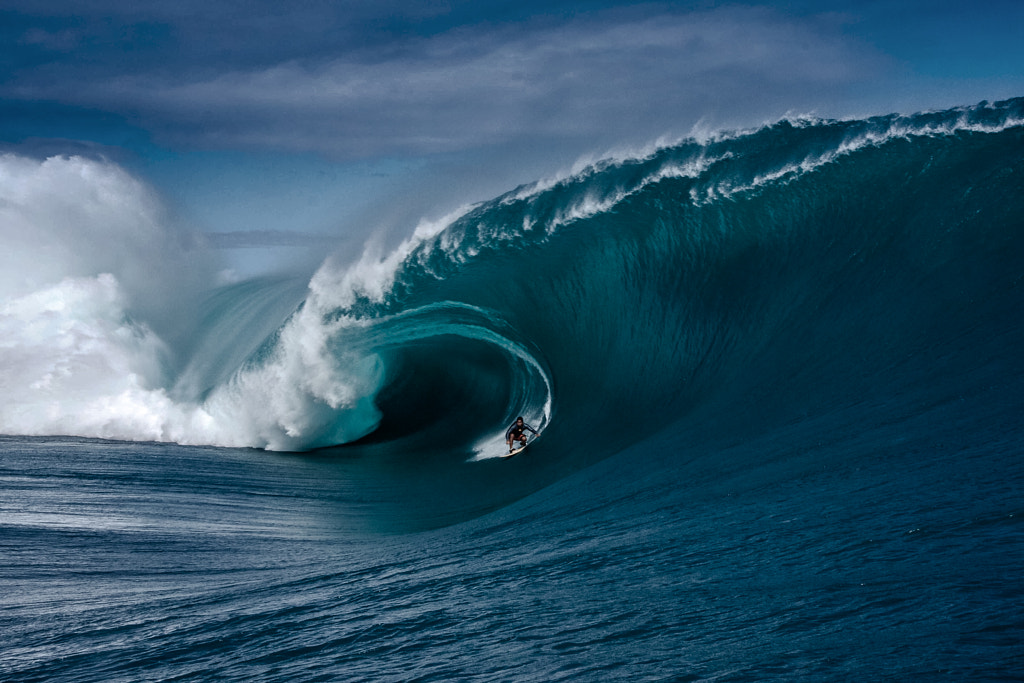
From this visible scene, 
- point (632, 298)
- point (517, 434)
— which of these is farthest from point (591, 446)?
point (632, 298)

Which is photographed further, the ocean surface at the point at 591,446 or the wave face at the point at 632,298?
the wave face at the point at 632,298

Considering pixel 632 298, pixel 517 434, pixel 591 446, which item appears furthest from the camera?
pixel 632 298

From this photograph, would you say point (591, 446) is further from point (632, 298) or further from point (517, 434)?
point (632, 298)

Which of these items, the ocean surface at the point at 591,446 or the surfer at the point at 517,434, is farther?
the surfer at the point at 517,434

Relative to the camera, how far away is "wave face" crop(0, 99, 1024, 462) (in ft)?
33.8

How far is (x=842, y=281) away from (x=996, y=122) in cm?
442

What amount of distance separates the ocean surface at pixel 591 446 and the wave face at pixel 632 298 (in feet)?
0.16

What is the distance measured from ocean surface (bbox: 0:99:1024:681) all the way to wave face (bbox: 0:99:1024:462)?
0.16ft

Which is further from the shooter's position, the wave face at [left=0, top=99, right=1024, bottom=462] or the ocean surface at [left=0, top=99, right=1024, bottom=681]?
the wave face at [left=0, top=99, right=1024, bottom=462]

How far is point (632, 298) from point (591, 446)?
355 cm

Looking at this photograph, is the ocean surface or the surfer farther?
the surfer

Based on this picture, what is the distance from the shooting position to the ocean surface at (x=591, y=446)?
4137mm

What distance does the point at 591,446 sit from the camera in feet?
32.0

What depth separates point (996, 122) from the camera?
12.8 metres
